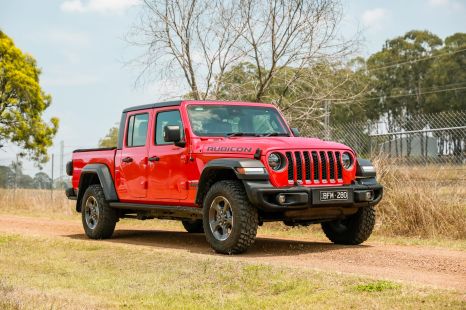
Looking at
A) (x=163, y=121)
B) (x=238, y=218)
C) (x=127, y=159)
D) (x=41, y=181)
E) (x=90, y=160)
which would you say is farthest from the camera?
(x=41, y=181)

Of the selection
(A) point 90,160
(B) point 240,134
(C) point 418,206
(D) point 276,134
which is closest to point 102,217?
(A) point 90,160

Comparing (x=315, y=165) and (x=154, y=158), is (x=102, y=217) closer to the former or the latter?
(x=154, y=158)

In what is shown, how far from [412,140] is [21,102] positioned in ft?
83.9

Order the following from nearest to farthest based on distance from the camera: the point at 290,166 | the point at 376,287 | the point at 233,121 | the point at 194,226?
the point at 376,287
the point at 290,166
the point at 233,121
the point at 194,226

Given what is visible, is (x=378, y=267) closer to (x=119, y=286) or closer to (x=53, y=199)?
(x=119, y=286)

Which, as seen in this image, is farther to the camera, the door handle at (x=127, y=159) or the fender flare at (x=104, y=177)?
the fender flare at (x=104, y=177)

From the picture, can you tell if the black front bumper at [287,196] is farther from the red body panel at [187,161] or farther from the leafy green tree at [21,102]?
the leafy green tree at [21,102]

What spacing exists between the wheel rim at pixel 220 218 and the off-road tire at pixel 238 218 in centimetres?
10

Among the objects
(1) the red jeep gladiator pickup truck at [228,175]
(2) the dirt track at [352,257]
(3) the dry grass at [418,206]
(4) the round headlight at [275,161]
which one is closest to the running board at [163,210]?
(1) the red jeep gladiator pickup truck at [228,175]

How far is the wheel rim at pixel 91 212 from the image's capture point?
12320mm

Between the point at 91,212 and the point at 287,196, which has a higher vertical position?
the point at 287,196

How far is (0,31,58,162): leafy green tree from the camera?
35562 mm

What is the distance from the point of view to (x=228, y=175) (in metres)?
9.57

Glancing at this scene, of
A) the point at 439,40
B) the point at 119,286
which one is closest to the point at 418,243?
the point at 119,286
